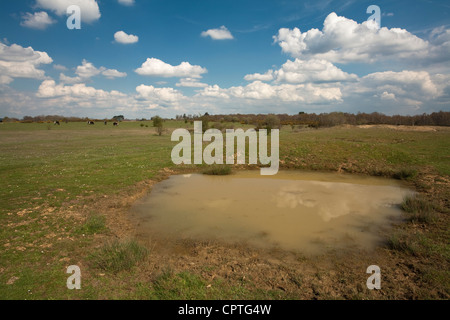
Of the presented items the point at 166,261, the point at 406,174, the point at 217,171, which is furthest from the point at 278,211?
the point at 406,174

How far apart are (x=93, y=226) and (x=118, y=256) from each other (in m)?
2.88

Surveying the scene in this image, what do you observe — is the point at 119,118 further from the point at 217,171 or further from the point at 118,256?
the point at 118,256

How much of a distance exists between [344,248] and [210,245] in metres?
4.10

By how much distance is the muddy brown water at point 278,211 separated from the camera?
805 cm

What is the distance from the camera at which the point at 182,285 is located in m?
5.29

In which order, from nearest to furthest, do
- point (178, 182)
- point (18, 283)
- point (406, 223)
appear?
point (18, 283), point (406, 223), point (178, 182)

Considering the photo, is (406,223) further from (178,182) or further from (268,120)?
(268,120)

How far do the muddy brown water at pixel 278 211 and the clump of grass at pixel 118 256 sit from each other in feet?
5.85

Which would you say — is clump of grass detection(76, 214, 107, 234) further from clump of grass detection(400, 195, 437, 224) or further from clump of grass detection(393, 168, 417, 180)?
clump of grass detection(393, 168, 417, 180)

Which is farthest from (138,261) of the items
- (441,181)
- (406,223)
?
(441,181)

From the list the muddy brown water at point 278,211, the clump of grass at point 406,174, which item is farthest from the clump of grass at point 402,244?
the clump of grass at point 406,174

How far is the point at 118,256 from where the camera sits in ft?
19.7

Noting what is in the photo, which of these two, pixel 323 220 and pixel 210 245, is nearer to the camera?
pixel 210 245
